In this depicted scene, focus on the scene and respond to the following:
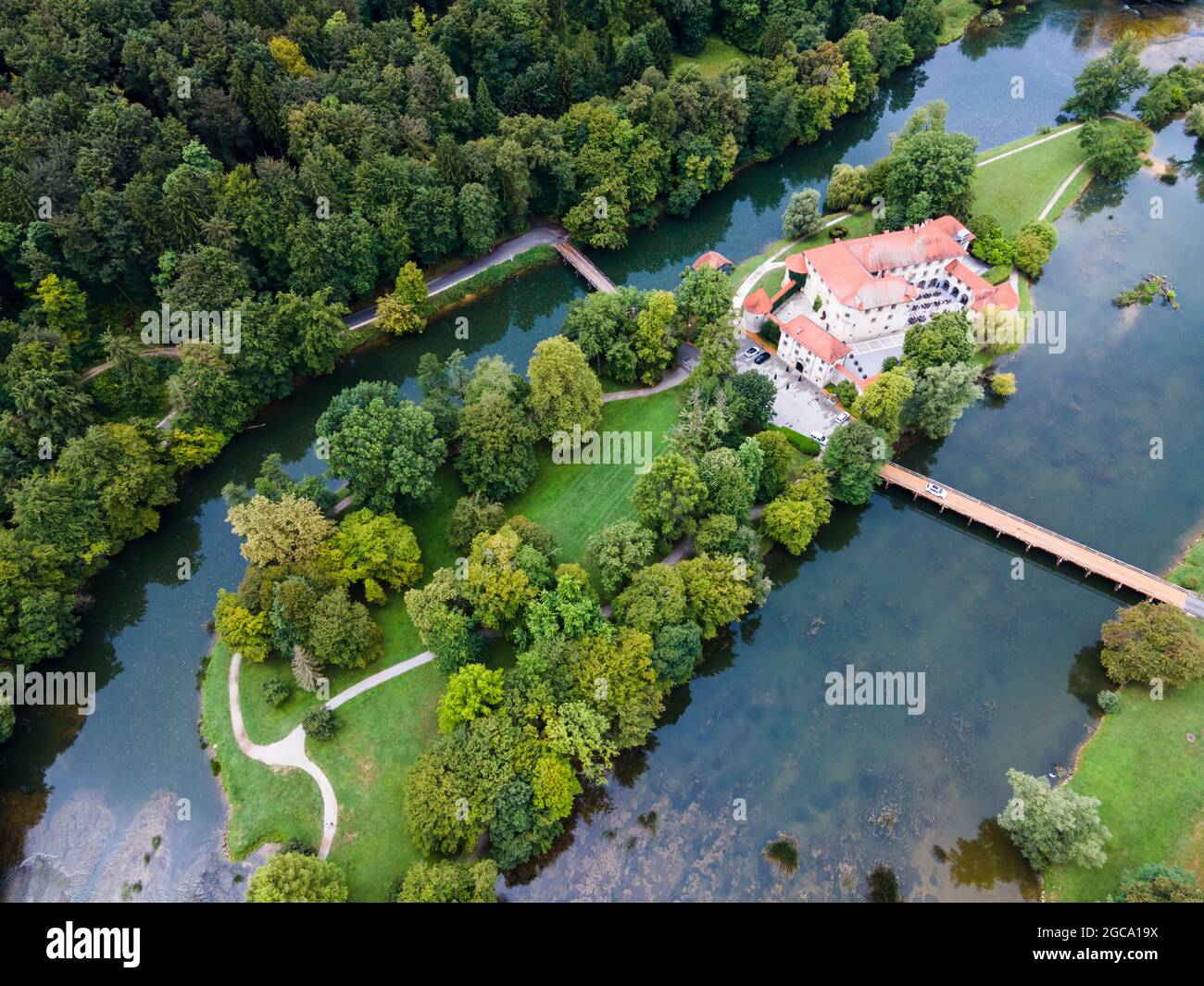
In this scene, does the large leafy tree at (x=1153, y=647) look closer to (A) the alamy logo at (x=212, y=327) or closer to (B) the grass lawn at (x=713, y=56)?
(A) the alamy logo at (x=212, y=327)

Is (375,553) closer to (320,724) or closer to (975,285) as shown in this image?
(320,724)

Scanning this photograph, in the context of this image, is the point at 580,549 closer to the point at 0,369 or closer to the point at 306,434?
the point at 306,434

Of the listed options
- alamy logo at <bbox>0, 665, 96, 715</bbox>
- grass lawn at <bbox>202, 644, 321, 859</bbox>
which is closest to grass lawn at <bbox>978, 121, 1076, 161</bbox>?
grass lawn at <bbox>202, 644, 321, 859</bbox>

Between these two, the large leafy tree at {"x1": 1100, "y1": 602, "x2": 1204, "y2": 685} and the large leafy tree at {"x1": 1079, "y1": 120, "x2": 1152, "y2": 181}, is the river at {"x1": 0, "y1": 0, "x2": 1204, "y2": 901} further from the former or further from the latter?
the large leafy tree at {"x1": 1079, "y1": 120, "x2": 1152, "y2": 181}

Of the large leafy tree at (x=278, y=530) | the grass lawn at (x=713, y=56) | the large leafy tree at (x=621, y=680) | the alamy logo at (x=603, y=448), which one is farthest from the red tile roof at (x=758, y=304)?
the large leafy tree at (x=278, y=530)
